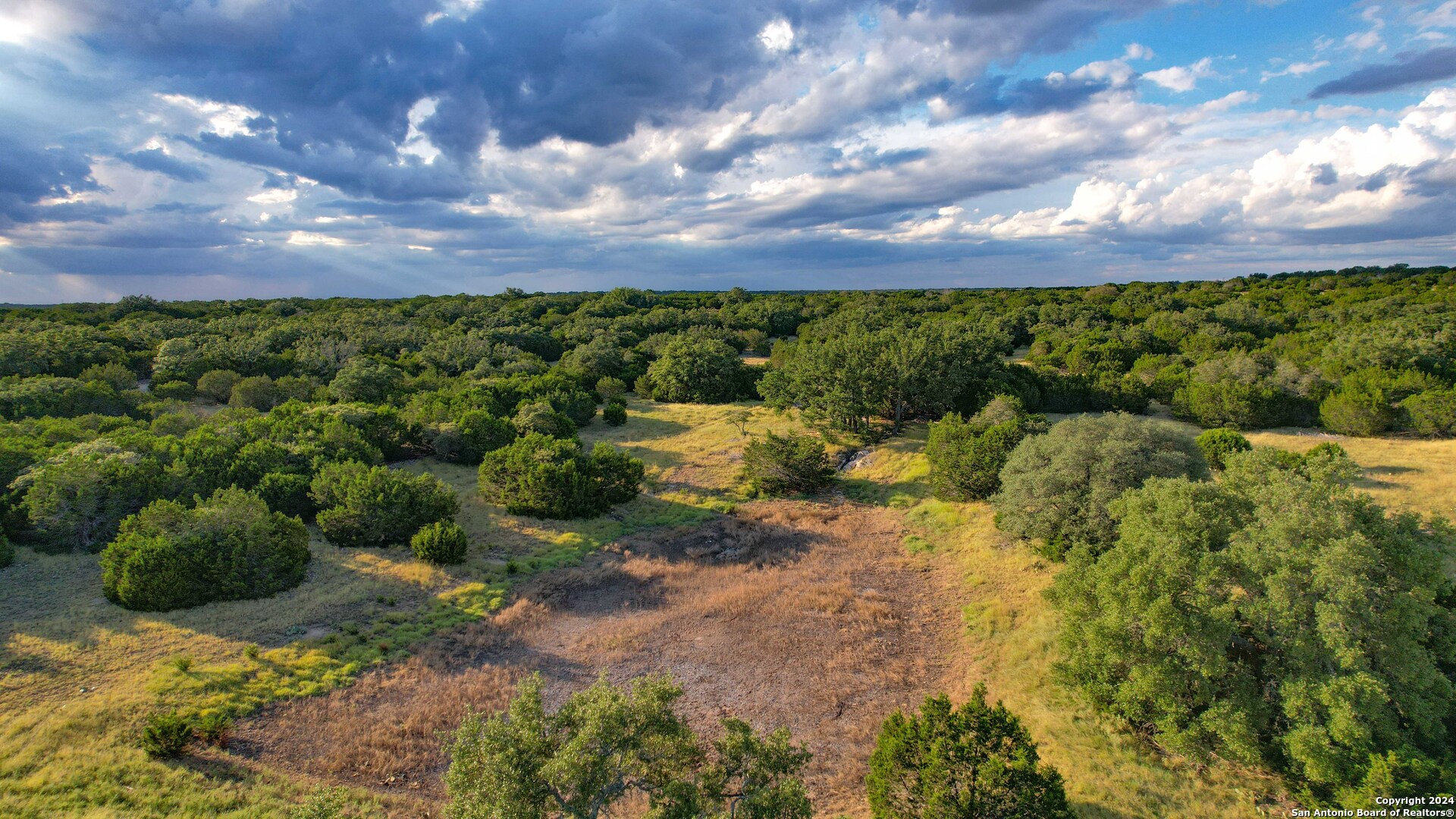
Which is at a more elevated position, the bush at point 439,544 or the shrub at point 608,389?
the shrub at point 608,389

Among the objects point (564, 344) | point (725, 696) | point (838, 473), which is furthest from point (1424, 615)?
point (564, 344)

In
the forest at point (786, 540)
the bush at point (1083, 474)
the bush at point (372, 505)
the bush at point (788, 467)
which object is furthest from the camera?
the bush at point (788, 467)

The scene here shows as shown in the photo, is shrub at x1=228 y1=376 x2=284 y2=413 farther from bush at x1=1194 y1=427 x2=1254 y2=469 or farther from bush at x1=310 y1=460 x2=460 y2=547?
bush at x1=1194 y1=427 x2=1254 y2=469

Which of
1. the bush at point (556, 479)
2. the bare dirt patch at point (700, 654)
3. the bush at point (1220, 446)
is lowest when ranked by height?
the bare dirt patch at point (700, 654)

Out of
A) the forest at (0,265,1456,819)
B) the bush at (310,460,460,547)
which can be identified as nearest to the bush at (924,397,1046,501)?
the forest at (0,265,1456,819)

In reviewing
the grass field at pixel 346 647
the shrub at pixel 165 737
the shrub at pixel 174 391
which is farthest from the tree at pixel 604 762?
the shrub at pixel 174 391

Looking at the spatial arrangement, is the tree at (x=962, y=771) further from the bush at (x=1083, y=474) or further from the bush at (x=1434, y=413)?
the bush at (x=1434, y=413)
